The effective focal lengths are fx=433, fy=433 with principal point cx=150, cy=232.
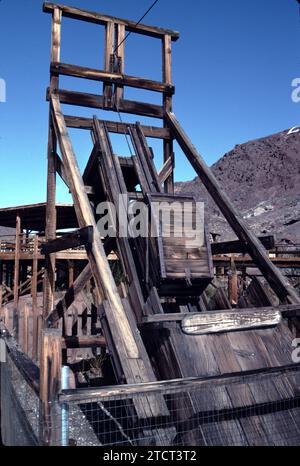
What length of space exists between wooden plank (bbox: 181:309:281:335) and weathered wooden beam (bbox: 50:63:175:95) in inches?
184

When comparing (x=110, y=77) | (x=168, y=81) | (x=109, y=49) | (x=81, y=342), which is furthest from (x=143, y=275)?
(x=109, y=49)

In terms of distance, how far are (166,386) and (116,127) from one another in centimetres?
538

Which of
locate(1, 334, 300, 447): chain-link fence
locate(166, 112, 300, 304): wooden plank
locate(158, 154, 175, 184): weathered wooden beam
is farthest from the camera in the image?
locate(158, 154, 175, 184): weathered wooden beam

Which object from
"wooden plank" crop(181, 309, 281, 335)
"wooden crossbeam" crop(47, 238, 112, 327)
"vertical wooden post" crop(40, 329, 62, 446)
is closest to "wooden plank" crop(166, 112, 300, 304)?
"wooden plank" crop(181, 309, 281, 335)

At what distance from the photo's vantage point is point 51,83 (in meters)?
7.19

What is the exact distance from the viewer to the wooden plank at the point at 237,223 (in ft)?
18.4

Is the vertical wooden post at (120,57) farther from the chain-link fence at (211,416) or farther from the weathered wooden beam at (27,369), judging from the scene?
the chain-link fence at (211,416)

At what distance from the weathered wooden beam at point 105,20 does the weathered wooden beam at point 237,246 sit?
13.2ft

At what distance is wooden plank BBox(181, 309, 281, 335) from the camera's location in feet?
14.9

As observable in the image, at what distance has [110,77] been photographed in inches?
297

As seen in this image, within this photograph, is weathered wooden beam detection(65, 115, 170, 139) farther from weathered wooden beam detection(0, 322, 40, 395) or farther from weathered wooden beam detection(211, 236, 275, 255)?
weathered wooden beam detection(0, 322, 40, 395)

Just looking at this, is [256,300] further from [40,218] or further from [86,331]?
[40,218]

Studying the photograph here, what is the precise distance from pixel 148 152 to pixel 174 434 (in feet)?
15.6
